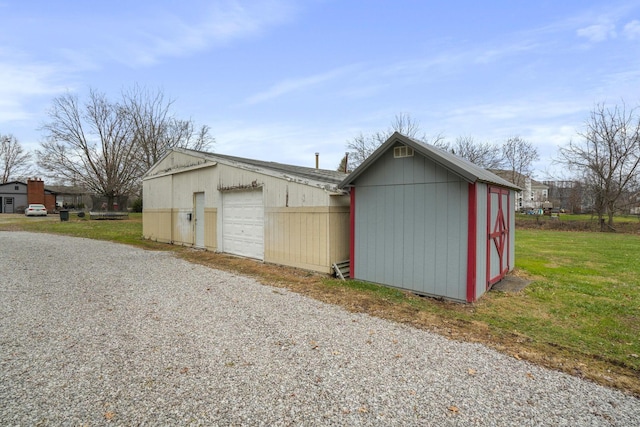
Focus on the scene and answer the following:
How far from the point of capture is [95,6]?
1002 centimetres

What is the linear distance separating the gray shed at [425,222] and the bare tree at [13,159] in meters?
55.9

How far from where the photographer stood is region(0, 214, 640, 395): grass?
3779 mm

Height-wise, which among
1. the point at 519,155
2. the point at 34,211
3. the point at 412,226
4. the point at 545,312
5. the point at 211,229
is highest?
the point at 519,155

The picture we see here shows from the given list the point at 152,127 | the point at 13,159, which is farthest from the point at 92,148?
the point at 13,159

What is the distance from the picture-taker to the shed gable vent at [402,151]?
653 cm

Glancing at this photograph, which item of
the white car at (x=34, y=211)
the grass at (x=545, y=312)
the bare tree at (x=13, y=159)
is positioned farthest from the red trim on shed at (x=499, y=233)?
the bare tree at (x=13, y=159)

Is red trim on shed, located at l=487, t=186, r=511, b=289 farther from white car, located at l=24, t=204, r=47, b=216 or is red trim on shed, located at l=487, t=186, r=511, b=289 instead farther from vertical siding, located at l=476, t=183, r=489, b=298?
white car, located at l=24, t=204, r=47, b=216

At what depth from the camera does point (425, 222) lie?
6316 mm

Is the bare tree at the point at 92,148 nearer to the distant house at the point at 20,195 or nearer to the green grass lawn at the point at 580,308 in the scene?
the distant house at the point at 20,195

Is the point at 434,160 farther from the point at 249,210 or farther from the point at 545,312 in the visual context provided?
the point at 249,210

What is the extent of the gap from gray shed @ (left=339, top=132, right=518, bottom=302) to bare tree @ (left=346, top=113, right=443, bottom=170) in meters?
19.4

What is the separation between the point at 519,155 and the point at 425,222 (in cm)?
3088

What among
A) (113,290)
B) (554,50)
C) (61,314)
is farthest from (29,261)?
(554,50)

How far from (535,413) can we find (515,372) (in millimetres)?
724
